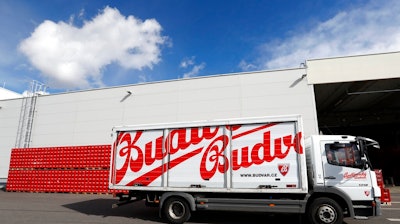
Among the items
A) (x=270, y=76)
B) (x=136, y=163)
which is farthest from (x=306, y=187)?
(x=270, y=76)

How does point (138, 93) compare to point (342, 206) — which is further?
point (138, 93)

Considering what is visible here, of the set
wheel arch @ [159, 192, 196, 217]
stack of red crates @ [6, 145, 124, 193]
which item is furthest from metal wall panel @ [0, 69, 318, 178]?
wheel arch @ [159, 192, 196, 217]

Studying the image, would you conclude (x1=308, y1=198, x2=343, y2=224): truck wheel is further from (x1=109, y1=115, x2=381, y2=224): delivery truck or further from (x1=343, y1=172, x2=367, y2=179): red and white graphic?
(x1=343, y1=172, x2=367, y2=179): red and white graphic

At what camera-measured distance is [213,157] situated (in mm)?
8062

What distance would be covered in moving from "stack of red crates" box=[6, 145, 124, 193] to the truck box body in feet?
28.4

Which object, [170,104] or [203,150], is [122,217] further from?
[170,104]

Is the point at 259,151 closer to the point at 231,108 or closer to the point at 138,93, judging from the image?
the point at 231,108

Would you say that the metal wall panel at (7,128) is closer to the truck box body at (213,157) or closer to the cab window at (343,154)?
the truck box body at (213,157)

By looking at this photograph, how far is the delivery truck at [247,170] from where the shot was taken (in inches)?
281

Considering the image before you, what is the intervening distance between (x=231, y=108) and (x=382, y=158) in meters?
26.2

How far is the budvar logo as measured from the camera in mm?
7625

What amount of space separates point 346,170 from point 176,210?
4.96m

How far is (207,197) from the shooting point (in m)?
8.03

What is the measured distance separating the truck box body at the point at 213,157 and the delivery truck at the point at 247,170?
0.03 m
